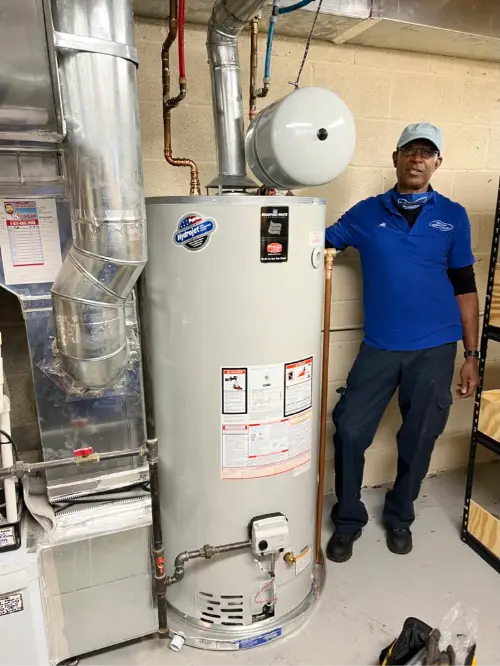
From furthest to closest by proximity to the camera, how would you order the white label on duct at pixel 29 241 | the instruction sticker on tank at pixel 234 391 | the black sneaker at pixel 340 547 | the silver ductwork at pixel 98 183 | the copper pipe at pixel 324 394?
the black sneaker at pixel 340 547
the copper pipe at pixel 324 394
the instruction sticker on tank at pixel 234 391
the white label on duct at pixel 29 241
the silver ductwork at pixel 98 183

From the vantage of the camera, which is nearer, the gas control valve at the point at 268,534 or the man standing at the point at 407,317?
the gas control valve at the point at 268,534

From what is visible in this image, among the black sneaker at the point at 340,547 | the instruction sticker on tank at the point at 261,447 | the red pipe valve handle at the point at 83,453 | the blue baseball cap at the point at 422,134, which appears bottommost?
the black sneaker at the point at 340,547

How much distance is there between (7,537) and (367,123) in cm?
193

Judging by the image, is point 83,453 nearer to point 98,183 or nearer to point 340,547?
point 98,183

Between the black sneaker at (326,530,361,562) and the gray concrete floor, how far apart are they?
0.09 ft

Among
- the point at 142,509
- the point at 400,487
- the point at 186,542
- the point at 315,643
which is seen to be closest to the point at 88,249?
the point at 142,509

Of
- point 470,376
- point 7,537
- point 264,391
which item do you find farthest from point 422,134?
point 7,537

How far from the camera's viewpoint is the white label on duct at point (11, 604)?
1.21 meters

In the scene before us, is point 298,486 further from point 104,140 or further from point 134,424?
point 104,140

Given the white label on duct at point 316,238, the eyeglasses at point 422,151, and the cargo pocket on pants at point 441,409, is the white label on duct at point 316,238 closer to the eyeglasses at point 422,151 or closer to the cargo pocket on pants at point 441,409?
the eyeglasses at point 422,151

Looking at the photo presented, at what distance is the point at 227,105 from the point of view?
143cm

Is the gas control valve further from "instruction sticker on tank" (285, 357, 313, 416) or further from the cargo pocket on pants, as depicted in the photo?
the cargo pocket on pants

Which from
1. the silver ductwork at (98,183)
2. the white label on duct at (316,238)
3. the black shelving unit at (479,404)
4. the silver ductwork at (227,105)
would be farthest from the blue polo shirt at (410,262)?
the silver ductwork at (98,183)

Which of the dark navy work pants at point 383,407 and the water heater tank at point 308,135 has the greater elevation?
the water heater tank at point 308,135
